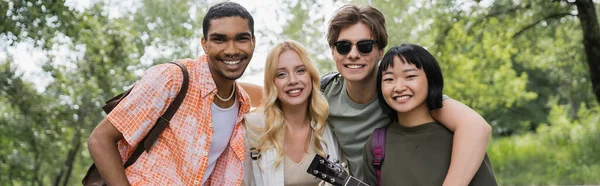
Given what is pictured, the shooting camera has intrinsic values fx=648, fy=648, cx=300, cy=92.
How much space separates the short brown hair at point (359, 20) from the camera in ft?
14.0

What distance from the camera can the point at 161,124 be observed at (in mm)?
3512

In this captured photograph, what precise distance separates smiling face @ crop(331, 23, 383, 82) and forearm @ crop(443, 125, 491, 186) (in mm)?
902

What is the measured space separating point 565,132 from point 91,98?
1779 cm

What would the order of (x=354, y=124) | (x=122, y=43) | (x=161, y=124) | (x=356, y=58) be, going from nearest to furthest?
1. (x=161, y=124)
2. (x=356, y=58)
3. (x=354, y=124)
4. (x=122, y=43)

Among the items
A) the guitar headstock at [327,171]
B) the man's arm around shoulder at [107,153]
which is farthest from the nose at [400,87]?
the man's arm around shoulder at [107,153]

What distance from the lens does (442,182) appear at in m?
3.63

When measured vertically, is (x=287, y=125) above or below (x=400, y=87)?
below

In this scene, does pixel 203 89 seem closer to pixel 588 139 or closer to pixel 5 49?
pixel 5 49

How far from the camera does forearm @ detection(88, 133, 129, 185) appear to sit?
340 cm

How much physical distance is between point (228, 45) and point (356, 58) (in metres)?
0.93

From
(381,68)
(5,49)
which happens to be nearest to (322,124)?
(381,68)

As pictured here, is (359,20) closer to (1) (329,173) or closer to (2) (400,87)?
(2) (400,87)

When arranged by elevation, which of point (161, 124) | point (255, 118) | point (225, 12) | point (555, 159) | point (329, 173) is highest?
point (225, 12)

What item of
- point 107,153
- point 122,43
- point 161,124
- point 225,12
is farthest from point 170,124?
point 122,43
